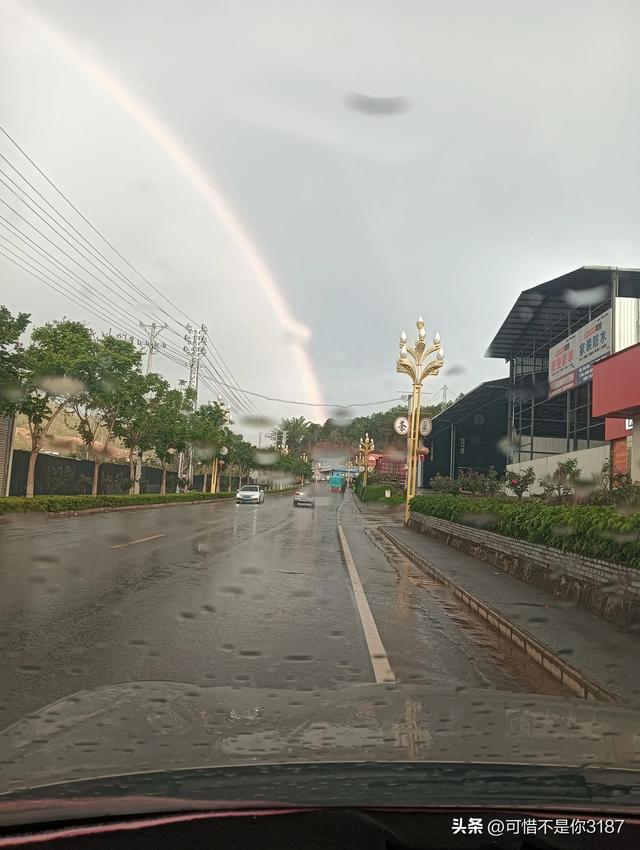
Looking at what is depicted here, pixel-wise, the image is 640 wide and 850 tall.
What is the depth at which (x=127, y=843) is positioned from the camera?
6.42ft

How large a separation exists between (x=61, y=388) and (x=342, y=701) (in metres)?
25.6

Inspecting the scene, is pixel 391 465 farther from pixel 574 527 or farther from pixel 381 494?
pixel 574 527

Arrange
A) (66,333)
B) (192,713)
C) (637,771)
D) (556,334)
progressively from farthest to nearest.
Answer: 1. (556,334)
2. (66,333)
3. (192,713)
4. (637,771)

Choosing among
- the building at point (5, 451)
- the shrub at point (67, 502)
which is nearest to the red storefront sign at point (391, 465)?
the shrub at point (67, 502)

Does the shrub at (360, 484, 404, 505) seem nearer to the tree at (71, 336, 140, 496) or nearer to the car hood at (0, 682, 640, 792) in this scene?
the tree at (71, 336, 140, 496)

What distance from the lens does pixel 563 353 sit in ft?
117

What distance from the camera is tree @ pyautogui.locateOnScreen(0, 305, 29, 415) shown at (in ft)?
72.1

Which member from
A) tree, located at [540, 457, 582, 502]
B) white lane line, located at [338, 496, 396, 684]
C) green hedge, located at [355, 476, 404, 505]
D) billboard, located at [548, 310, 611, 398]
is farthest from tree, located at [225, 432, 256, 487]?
white lane line, located at [338, 496, 396, 684]

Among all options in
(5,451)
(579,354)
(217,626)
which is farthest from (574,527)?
(5,451)

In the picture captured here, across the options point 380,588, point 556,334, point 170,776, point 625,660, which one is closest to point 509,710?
point 170,776

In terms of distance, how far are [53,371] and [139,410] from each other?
28.5 feet

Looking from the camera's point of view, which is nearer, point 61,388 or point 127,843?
point 127,843

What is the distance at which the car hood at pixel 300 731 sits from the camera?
247 centimetres

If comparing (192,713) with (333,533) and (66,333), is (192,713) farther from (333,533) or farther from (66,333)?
(66,333)
